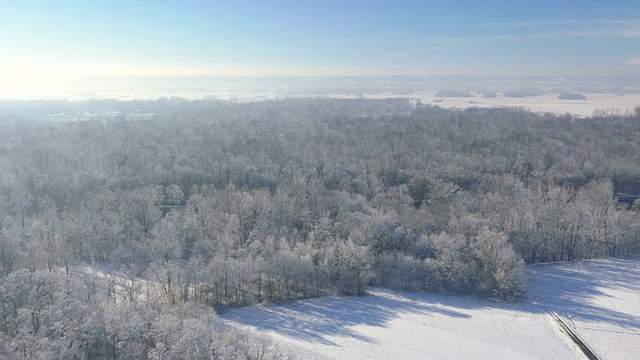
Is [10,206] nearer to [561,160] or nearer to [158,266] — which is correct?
[158,266]

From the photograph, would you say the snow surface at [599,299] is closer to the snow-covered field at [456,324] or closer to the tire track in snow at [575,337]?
the snow-covered field at [456,324]

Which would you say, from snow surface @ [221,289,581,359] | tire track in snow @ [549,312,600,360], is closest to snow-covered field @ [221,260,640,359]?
snow surface @ [221,289,581,359]

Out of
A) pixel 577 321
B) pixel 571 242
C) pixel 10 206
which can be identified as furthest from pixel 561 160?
pixel 10 206

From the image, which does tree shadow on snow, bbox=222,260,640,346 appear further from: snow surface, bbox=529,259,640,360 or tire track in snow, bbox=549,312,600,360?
tire track in snow, bbox=549,312,600,360

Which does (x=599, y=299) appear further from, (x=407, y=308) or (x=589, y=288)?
(x=407, y=308)

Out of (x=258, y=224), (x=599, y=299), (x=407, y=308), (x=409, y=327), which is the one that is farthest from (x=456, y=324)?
(x=258, y=224)
